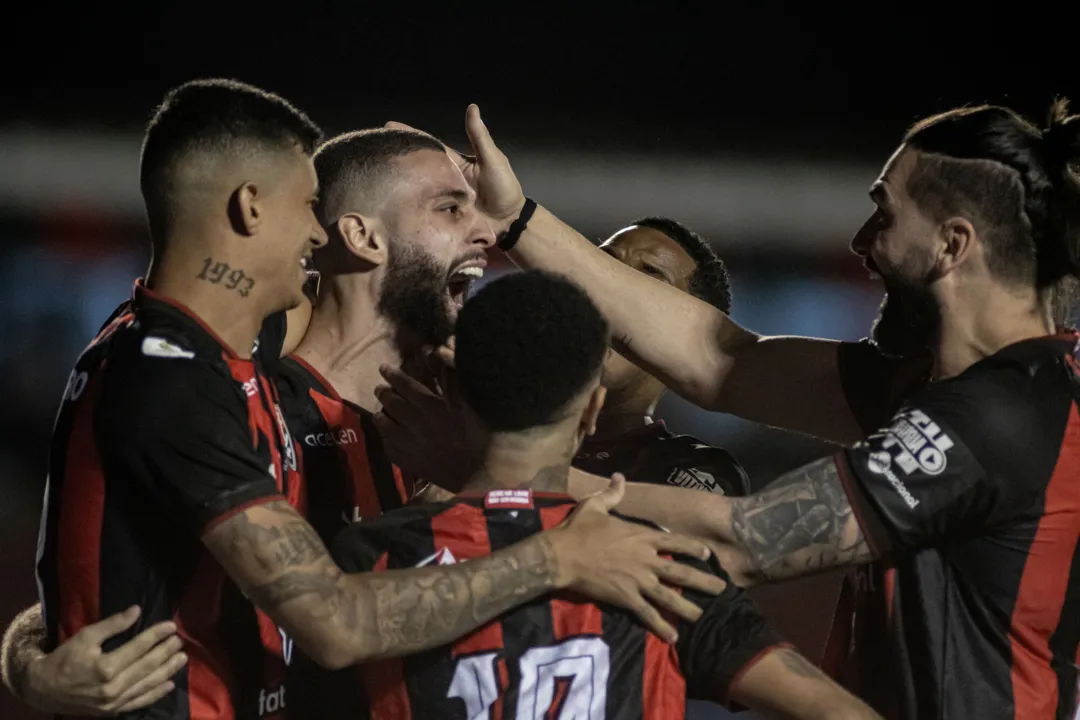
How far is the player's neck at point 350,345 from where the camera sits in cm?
253

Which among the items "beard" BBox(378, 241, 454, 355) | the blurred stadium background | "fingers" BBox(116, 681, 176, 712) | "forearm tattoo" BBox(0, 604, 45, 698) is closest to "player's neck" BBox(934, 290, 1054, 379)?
"beard" BBox(378, 241, 454, 355)

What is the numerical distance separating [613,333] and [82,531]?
4.56 ft

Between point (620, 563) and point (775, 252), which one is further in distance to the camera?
point (775, 252)

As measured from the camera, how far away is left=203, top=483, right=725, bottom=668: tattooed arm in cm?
170

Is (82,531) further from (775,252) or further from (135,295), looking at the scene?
(775,252)

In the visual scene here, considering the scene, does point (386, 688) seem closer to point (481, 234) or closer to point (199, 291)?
point (199, 291)

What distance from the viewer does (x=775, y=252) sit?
666 centimetres

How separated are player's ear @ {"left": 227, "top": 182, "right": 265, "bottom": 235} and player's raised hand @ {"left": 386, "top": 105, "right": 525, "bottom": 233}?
32.9 inches

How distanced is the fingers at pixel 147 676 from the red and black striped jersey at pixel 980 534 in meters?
1.17

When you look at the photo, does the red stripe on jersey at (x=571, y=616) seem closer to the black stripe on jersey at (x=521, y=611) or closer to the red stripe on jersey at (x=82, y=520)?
the black stripe on jersey at (x=521, y=611)

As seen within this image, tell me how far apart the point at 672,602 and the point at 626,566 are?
0.09 metres

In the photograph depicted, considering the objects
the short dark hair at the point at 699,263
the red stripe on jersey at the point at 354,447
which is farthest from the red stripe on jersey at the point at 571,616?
the short dark hair at the point at 699,263

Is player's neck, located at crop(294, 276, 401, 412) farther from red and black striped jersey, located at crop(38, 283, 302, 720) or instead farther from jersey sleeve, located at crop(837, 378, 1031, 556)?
jersey sleeve, located at crop(837, 378, 1031, 556)

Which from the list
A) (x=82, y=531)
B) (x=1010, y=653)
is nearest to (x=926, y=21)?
(x=1010, y=653)
